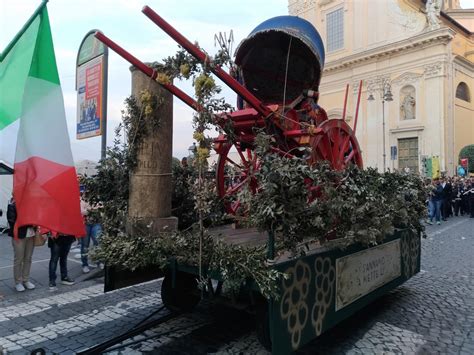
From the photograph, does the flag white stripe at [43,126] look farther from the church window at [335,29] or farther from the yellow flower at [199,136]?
the church window at [335,29]

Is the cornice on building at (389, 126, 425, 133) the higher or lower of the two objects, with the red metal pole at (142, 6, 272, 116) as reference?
higher

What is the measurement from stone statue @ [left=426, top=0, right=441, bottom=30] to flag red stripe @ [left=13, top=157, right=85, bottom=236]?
33.2 metres

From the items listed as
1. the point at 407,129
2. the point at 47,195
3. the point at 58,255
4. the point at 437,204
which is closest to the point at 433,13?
the point at 407,129

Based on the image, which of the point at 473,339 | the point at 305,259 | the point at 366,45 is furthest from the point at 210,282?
the point at 366,45

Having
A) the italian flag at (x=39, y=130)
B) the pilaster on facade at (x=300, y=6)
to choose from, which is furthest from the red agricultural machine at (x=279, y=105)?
the pilaster on facade at (x=300, y=6)

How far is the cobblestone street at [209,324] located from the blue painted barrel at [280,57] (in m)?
2.96

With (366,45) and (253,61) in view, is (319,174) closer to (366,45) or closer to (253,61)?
(253,61)

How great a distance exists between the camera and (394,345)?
4137mm

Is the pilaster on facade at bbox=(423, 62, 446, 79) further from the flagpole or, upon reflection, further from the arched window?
the flagpole

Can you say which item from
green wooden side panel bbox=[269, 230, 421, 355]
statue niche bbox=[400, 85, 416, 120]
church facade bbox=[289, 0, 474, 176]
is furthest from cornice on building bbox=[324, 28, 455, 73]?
green wooden side panel bbox=[269, 230, 421, 355]

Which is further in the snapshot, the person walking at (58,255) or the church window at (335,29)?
the church window at (335,29)

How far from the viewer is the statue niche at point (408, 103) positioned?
32188 millimetres

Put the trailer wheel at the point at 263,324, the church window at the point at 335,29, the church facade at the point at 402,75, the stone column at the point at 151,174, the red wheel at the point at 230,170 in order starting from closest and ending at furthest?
the trailer wheel at the point at 263,324 → the stone column at the point at 151,174 → the red wheel at the point at 230,170 → the church facade at the point at 402,75 → the church window at the point at 335,29

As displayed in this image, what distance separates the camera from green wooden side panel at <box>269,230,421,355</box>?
10.6 ft
